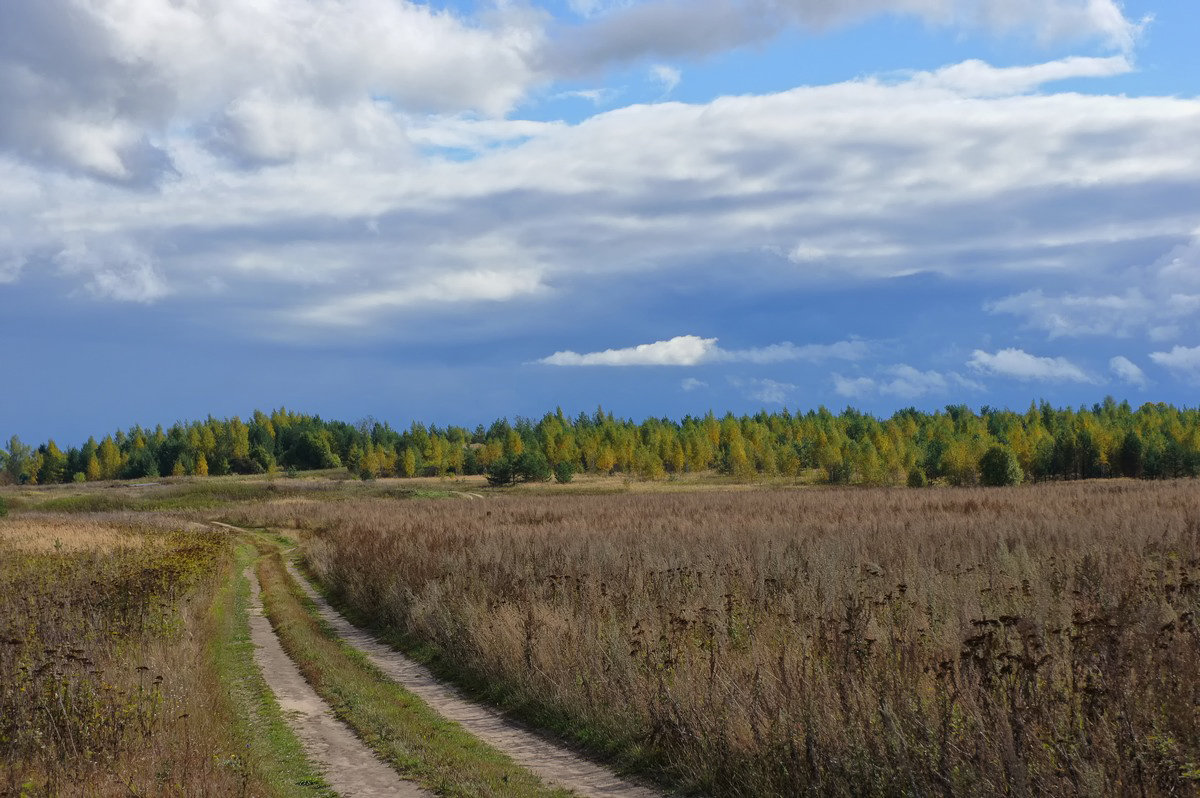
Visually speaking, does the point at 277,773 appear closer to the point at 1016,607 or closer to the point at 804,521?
the point at 1016,607

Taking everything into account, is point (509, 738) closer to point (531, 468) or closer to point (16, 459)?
point (531, 468)

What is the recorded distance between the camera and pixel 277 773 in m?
9.09

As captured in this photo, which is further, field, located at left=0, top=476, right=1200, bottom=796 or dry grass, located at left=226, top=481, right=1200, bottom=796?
field, located at left=0, top=476, right=1200, bottom=796

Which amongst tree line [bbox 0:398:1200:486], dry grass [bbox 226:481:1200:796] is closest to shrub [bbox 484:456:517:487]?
tree line [bbox 0:398:1200:486]

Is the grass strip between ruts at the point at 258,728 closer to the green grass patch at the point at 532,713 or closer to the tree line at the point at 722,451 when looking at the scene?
the green grass patch at the point at 532,713

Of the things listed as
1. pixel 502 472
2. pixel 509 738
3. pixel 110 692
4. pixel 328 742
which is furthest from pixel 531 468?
pixel 110 692

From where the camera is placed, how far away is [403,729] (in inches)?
414

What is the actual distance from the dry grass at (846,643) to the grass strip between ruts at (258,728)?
2654 millimetres

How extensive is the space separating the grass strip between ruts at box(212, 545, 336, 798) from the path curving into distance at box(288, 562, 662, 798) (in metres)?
1.82

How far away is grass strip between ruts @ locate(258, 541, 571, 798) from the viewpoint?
28.1ft

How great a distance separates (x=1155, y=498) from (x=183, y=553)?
2851 centimetres

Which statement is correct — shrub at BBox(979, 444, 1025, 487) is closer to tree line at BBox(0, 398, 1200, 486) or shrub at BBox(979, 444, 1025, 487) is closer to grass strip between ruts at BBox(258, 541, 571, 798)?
tree line at BBox(0, 398, 1200, 486)

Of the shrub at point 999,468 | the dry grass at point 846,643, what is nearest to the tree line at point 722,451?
the shrub at point 999,468

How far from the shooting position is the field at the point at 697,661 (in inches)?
259
